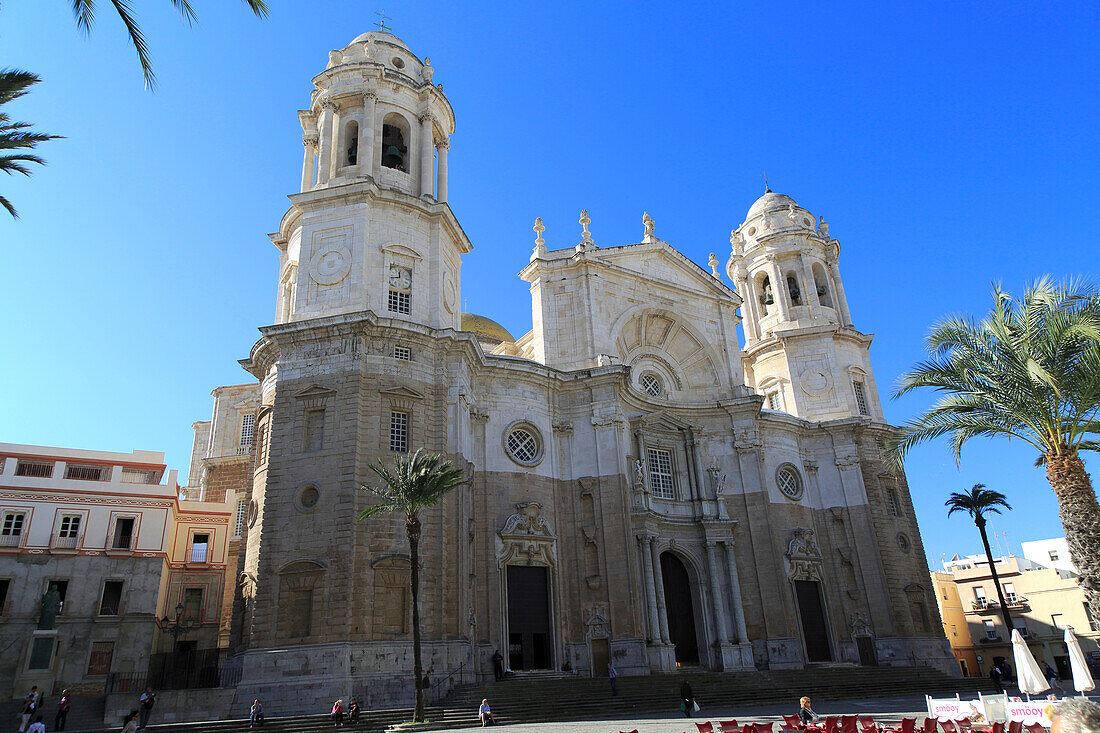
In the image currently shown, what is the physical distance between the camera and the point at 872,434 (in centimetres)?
4012

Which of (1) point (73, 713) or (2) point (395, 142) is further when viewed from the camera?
(2) point (395, 142)

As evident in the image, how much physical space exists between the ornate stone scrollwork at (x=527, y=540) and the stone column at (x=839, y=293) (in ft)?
79.6

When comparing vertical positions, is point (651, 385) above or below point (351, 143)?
below

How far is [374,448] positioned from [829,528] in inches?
963

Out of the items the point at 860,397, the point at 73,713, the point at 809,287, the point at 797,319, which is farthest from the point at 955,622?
the point at 73,713

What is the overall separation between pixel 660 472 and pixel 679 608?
6043 millimetres

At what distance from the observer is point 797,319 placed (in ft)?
143

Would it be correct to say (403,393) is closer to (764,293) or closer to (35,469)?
(35,469)

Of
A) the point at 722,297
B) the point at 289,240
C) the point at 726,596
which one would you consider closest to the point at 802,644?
the point at 726,596

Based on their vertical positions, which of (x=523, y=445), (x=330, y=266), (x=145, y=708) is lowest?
(x=145, y=708)

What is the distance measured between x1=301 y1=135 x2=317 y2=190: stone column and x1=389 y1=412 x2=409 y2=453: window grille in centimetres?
1191

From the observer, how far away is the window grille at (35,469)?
107 feet

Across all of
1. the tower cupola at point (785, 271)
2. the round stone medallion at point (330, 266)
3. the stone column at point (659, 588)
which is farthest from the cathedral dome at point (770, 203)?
the round stone medallion at point (330, 266)

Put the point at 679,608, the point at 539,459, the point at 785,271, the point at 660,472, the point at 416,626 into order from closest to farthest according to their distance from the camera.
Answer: the point at 416,626 < the point at 539,459 < the point at 679,608 < the point at 660,472 < the point at 785,271
